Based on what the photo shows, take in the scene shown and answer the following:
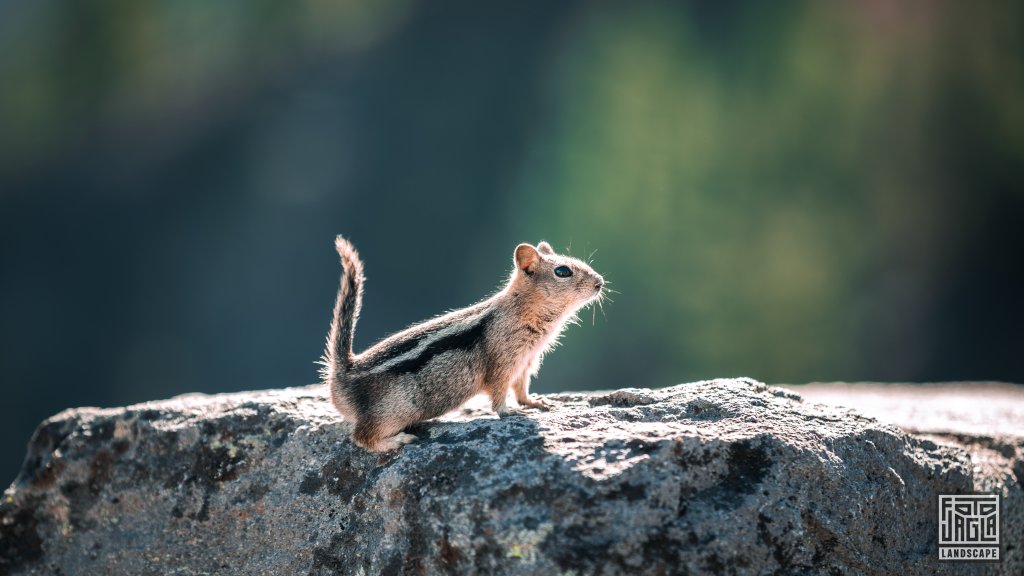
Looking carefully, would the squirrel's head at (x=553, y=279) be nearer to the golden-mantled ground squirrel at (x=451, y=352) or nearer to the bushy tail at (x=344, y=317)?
the golden-mantled ground squirrel at (x=451, y=352)

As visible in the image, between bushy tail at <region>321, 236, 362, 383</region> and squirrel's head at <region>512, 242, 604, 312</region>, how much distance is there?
3.63ft

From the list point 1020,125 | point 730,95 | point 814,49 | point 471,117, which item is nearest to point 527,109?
point 471,117

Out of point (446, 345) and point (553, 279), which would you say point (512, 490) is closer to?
point (446, 345)

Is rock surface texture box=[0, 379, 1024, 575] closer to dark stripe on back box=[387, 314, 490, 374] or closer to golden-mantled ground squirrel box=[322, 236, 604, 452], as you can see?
golden-mantled ground squirrel box=[322, 236, 604, 452]

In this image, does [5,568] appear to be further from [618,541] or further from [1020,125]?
[1020,125]

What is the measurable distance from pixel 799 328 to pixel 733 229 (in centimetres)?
177

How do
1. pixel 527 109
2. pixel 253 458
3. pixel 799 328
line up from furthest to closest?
pixel 527 109
pixel 799 328
pixel 253 458

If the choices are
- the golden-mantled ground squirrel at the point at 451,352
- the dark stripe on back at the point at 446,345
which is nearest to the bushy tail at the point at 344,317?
the golden-mantled ground squirrel at the point at 451,352

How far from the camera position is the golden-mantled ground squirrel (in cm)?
476

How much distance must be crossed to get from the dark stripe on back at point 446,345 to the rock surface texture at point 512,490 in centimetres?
32

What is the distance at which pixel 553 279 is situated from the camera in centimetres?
582

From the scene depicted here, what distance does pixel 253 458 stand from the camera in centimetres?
496

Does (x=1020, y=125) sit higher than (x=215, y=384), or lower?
higher

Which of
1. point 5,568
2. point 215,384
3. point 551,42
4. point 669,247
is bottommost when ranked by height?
point 5,568
